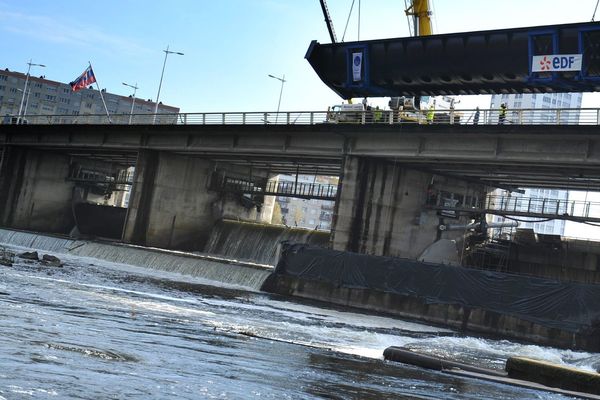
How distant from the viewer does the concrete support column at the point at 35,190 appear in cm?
8556

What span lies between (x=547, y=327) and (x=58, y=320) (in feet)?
67.0

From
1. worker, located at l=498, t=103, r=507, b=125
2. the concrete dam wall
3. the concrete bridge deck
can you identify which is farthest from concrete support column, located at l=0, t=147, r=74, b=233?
worker, located at l=498, t=103, r=507, b=125

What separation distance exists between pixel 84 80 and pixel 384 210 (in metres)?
34.4

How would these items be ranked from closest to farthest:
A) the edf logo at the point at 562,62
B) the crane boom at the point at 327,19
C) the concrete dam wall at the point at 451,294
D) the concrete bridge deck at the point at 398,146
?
the concrete dam wall at the point at 451,294 < the concrete bridge deck at the point at 398,146 < the edf logo at the point at 562,62 < the crane boom at the point at 327,19

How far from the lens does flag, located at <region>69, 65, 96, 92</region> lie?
2867 inches

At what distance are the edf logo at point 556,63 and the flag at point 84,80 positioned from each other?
4339cm

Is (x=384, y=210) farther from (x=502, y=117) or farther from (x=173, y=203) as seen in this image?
(x=173, y=203)

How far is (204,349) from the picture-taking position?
18312mm

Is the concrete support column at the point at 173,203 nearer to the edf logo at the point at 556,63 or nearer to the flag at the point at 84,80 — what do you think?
the flag at the point at 84,80

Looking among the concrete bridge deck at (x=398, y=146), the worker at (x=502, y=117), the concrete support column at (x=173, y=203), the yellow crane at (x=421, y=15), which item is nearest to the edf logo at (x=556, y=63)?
the worker at (x=502, y=117)

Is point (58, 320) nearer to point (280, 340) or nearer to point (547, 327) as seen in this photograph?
point (280, 340)

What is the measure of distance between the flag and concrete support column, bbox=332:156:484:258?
32.0 metres

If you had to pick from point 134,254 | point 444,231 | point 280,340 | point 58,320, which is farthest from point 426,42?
point 58,320

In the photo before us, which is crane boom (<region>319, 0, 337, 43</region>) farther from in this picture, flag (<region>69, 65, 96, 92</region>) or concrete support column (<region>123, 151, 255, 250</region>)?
flag (<region>69, 65, 96, 92</region>)
